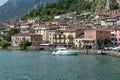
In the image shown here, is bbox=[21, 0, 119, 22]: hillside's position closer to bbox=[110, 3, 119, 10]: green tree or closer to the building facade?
bbox=[110, 3, 119, 10]: green tree

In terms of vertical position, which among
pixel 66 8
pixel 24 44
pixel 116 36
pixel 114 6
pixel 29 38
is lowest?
pixel 24 44

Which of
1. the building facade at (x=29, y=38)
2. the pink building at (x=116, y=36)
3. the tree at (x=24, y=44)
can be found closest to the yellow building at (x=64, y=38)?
the building facade at (x=29, y=38)

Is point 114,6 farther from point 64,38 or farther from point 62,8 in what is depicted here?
point 64,38

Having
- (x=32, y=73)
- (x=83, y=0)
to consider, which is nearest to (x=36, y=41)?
(x=83, y=0)

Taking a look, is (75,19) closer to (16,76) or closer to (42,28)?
(42,28)

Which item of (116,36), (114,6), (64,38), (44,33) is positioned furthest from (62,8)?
(116,36)

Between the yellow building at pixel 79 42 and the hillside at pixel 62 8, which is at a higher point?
the hillside at pixel 62 8

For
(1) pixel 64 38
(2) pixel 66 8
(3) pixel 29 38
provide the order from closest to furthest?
(1) pixel 64 38 < (3) pixel 29 38 < (2) pixel 66 8

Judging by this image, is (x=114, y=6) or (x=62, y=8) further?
(x=62, y=8)

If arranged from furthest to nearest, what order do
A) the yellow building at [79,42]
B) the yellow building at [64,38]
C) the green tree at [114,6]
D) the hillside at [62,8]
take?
the hillside at [62,8]
the green tree at [114,6]
the yellow building at [64,38]
the yellow building at [79,42]

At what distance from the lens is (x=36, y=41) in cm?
8469

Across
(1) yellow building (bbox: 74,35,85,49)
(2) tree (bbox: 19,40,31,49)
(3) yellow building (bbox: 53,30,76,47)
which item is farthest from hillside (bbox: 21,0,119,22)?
(1) yellow building (bbox: 74,35,85,49)

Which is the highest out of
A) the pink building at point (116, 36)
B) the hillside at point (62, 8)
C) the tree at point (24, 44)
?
the hillside at point (62, 8)

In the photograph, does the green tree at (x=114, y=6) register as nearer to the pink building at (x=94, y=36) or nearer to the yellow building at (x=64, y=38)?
the yellow building at (x=64, y=38)
